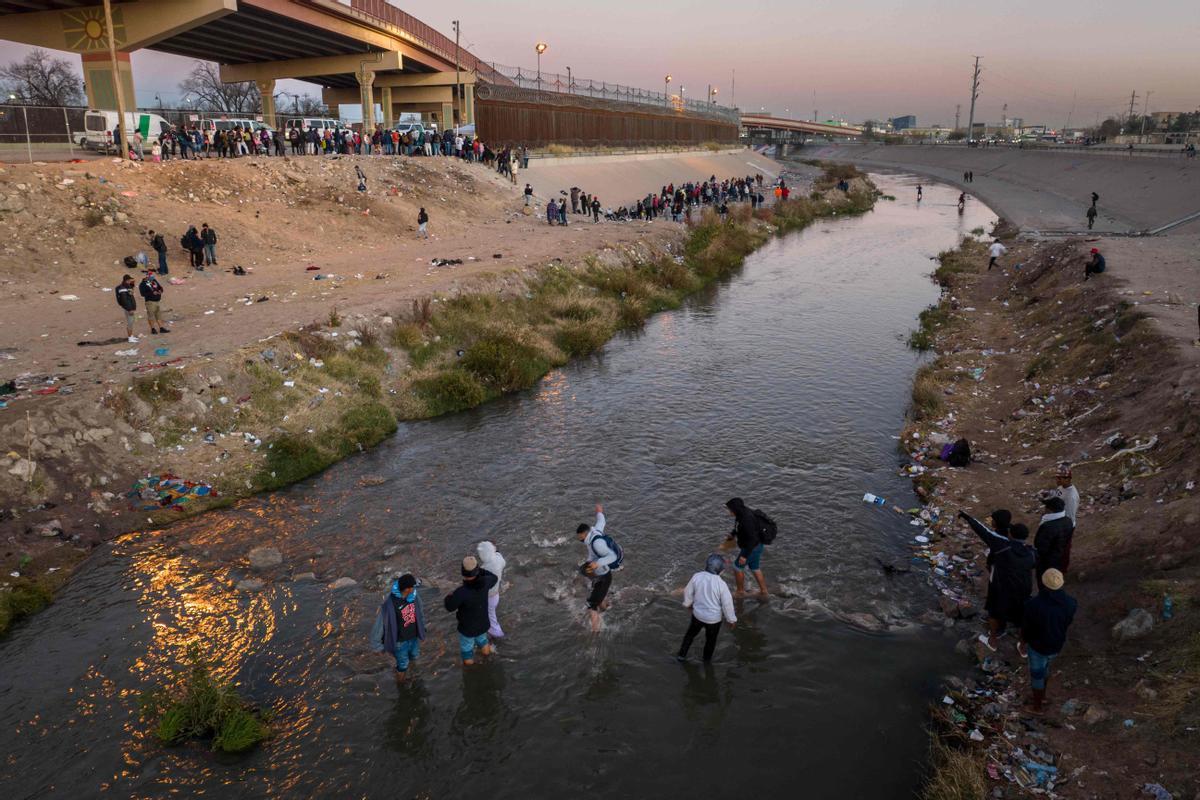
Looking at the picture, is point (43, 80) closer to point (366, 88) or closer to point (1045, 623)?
point (366, 88)

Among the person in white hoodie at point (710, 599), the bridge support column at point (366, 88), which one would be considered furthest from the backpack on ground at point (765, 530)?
the bridge support column at point (366, 88)

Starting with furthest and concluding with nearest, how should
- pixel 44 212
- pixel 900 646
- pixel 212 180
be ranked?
1. pixel 212 180
2. pixel 44 212
3. pixel 900 646

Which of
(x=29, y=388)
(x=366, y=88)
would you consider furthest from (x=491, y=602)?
(x=366, y=88)

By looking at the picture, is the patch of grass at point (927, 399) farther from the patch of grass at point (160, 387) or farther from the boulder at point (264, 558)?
the patch of grass at point (160, 387)

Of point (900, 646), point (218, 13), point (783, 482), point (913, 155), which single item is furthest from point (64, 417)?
point (913, 155)

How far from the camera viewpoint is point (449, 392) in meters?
17.7

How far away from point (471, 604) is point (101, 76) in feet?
113

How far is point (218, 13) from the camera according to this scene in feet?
99.2

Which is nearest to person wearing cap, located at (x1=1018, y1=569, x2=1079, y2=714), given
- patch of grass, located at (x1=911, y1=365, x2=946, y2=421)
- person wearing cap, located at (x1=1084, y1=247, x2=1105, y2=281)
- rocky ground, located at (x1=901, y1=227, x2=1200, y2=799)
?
rocky ground, located at (x1=901, y1=227, x2=1200, y2=799)

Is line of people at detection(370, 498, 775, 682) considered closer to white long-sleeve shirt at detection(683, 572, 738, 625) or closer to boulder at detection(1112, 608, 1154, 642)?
white long-sleeve shirt at detection(683, 572, 738, 625)

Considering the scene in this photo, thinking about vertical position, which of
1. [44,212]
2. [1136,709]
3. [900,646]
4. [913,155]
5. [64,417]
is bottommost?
[900,646]

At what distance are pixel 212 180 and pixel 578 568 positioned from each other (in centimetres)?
2486

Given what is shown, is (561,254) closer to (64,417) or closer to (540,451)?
(540,451)

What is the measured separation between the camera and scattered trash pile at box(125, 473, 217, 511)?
12320mm
